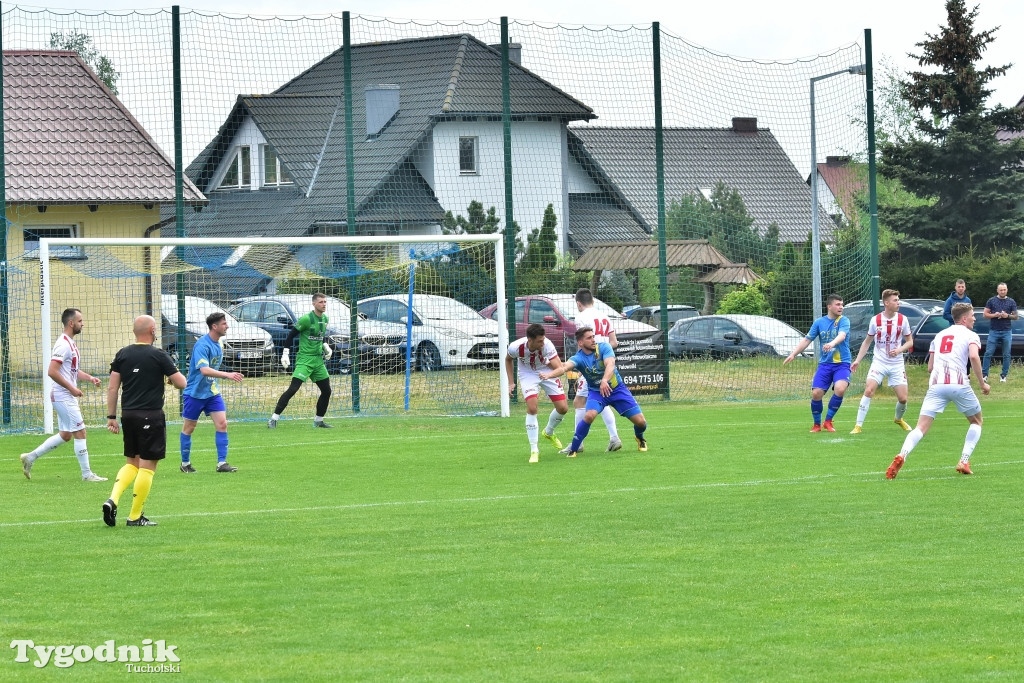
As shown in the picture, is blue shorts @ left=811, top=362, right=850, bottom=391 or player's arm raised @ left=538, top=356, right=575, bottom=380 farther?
blue shorts @ left=811, top=362, right=850, bottom=391

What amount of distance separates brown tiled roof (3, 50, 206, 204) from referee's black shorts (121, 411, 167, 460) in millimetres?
11725

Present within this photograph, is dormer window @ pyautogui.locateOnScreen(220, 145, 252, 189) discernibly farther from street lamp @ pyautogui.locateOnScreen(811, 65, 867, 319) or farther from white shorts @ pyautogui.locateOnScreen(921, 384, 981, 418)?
white shorts @ pyautogui.locateOnScreen(921, 384, 981, 418)

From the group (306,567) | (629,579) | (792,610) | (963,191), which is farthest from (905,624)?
(963,191)

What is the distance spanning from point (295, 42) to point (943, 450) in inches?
506

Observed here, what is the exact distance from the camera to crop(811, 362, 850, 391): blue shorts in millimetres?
17828

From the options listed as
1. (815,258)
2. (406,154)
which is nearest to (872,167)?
(815,258)

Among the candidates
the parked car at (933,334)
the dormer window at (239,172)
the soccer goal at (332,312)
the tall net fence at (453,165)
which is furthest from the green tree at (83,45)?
the parked car at (933,334)

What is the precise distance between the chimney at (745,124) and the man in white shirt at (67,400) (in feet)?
47.0

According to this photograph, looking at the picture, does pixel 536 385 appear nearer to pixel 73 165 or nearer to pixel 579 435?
pixel 579 435

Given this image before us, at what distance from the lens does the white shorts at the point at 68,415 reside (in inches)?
547

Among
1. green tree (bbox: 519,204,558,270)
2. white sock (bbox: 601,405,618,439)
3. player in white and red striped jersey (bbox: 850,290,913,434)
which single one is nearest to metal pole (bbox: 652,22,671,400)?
green tree (bbox: 519,204,558,270)

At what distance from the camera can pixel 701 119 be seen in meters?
24.3

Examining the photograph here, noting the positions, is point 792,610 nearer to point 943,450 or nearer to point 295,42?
point 943,450

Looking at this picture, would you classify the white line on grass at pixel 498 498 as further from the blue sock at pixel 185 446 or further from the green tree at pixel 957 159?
the green tree at pixel 957 159
